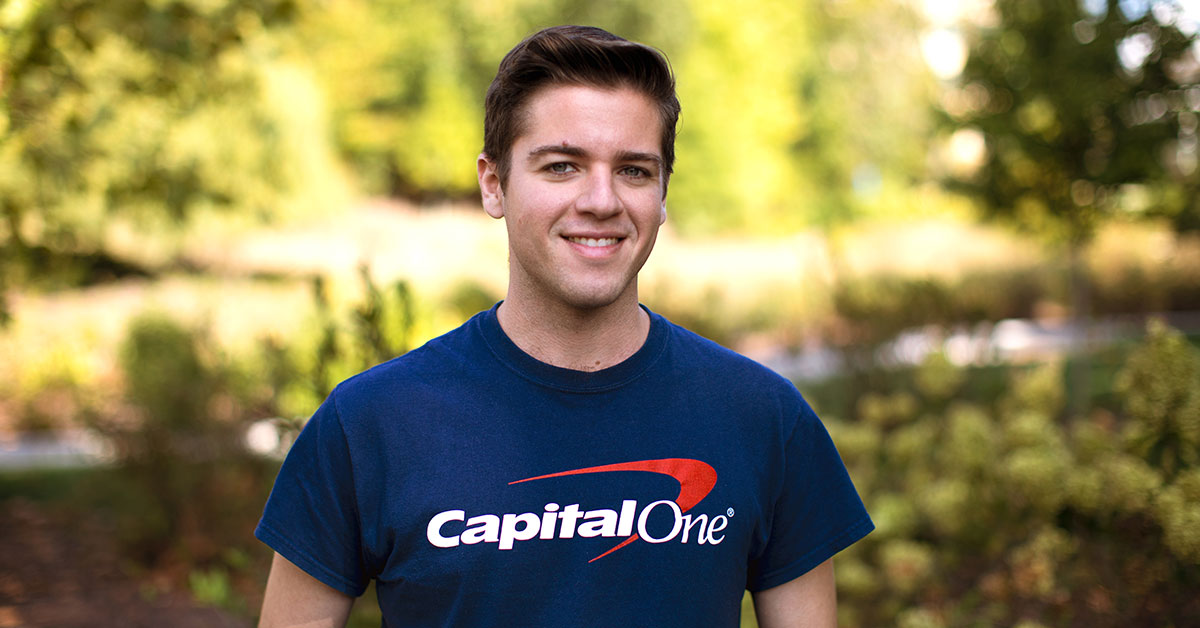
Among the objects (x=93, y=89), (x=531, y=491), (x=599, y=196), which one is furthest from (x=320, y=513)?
(x=93, y=89)

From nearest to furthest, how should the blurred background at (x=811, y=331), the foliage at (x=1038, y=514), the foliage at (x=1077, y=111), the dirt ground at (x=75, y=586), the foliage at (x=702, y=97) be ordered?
the foliage at (x=1038, y=514) < the blurred background at (x=811, y=331) < the dirt ground at (x=75, y=586) < the foliage at (x=1077, y=111) < the foliage at (x=702, y=97)

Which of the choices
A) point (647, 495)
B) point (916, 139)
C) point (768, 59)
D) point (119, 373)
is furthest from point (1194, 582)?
point (916, 139)

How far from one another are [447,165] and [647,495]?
34.3m

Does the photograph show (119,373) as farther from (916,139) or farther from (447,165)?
(916,139)

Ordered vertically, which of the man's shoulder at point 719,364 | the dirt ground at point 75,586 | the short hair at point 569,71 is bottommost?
the dirt ground at point 75,586

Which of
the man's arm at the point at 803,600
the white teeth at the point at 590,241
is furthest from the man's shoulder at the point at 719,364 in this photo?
the man's arm at the point at 803,600

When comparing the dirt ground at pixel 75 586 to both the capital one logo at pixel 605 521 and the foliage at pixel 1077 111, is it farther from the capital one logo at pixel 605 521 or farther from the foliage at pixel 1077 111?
the foliage at pixel 1077 111

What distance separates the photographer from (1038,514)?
3.80 meters

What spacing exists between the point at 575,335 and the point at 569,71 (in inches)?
19.9

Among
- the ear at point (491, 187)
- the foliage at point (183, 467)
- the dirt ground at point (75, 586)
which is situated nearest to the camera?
the ear at point (491, 187)

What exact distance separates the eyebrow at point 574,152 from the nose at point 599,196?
42mm

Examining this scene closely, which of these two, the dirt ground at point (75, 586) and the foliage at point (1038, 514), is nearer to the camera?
the foliage at point (1038, 514)

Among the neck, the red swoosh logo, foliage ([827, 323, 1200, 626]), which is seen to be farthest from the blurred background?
the neck

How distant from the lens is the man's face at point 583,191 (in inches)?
72.8
